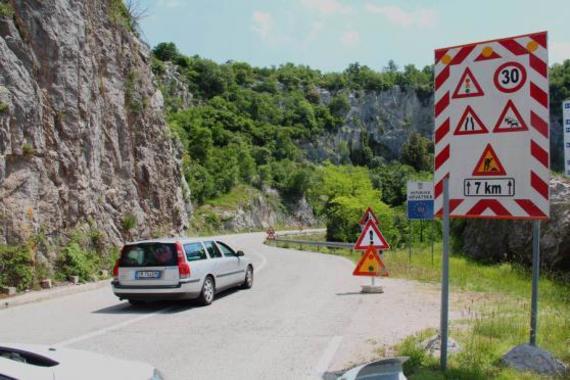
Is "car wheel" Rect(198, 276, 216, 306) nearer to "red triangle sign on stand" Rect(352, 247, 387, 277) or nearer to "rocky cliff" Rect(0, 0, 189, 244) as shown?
"red triangle sign on stand" Rect(352, 247, 387, 277)

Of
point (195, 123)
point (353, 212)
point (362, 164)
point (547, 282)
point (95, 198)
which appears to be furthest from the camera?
point (362, 164)

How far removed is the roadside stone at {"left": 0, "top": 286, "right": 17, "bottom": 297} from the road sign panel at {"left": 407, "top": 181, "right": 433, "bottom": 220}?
42.6 feet

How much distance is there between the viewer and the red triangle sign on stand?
14.3 m

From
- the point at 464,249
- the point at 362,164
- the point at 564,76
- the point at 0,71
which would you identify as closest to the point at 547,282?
the point at 464,249

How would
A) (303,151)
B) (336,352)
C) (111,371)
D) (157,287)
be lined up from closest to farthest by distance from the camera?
1. (111,371)
2. (336,352)
3. (157,287)
4. (303,151)

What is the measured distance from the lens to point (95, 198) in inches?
808

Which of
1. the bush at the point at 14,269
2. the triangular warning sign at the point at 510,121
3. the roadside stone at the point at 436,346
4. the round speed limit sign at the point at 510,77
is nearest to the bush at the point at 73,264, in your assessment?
the bush at the point at 14,269

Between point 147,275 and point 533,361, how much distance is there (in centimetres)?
818

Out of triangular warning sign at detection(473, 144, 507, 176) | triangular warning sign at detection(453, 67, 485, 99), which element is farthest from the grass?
triangular warning sign at detection(453, 67, 485, 99)

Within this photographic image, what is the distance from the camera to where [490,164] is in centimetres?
632

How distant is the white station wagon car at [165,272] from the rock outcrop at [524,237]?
989 centimetres

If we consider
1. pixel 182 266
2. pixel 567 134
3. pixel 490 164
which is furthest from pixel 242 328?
pixel 567 134

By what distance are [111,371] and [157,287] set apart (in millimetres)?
8582

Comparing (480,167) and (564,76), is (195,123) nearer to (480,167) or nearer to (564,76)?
(564,76)
